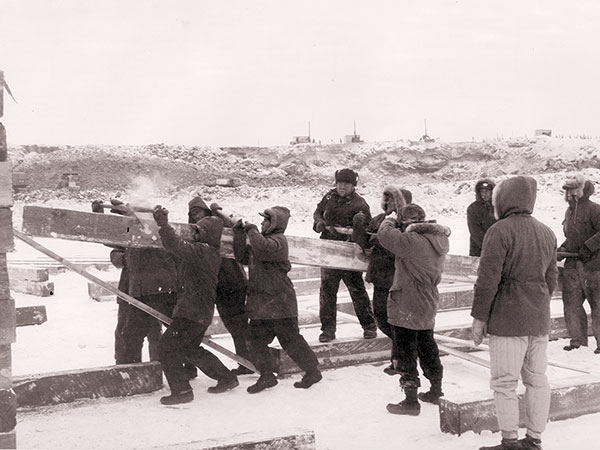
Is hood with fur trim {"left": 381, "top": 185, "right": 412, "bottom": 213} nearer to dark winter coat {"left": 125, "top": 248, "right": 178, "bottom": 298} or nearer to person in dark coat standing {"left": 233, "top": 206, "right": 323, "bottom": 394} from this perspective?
person in dark coat standing {"left": 233, "top": 206, "right": 323, "bottom": 394}

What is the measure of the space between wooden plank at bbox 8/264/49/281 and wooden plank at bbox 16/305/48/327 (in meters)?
1.82

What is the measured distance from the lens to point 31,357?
24.0 feet

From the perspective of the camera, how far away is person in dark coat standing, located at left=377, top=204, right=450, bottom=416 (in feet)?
18.4

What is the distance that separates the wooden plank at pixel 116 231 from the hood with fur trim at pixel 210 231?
0.27 ft

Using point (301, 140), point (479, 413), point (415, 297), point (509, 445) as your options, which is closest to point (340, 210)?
point (415, 297)

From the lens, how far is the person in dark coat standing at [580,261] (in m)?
7.58

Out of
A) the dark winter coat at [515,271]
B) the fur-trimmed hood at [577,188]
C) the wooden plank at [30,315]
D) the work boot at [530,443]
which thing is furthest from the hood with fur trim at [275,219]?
the wooden plank at [30,315]

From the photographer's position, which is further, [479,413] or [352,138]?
[352,138]

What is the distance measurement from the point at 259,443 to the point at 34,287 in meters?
7.47

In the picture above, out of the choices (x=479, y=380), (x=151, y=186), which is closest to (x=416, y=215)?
(x=479, y=380)

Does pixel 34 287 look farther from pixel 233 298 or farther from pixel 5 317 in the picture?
pixel 5 317

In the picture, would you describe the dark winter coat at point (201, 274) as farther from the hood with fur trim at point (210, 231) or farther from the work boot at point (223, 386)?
the work boot at point (223, 386)

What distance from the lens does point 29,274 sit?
35.5 feet

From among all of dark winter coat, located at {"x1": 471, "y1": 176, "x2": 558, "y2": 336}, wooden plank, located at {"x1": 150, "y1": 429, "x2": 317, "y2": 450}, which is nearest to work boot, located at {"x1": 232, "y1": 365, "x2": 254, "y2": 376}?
wooden plank, located at {"x1": 150, "y1": 429, "x2": 317, "y2": 450}
